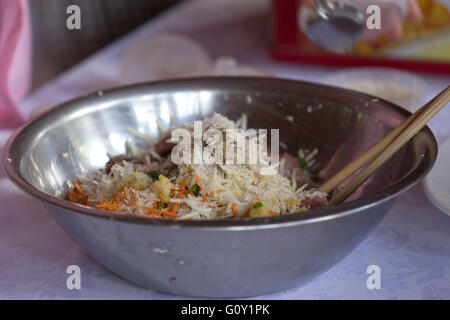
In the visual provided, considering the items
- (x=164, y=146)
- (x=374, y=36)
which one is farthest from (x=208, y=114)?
(x=374, y=36)

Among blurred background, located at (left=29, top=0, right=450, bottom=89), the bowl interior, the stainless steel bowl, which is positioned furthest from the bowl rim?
blurred background, located at (left=29, top=0, right=450, bottom=89)

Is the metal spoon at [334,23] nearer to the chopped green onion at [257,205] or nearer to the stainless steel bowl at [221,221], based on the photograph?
the stainless steel bowl at [221,221]

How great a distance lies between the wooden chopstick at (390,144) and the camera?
0.75 m

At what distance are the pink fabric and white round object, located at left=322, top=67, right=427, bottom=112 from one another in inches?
28.6

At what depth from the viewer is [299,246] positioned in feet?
2.05

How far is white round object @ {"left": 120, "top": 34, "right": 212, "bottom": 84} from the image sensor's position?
1.45m

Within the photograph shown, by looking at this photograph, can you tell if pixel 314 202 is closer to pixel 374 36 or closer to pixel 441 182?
pixel 441 182

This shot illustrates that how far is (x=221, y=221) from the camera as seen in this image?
583 millimetres

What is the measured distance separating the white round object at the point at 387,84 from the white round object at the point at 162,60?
37cm
